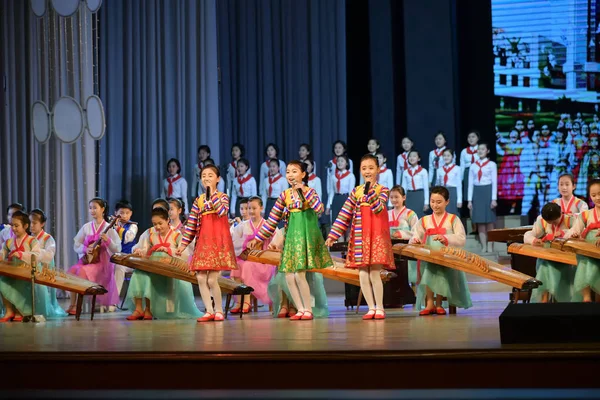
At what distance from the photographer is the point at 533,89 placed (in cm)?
1463

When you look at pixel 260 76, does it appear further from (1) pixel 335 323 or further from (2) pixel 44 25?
(1) pixel 335 323

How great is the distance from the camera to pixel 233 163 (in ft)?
46.5

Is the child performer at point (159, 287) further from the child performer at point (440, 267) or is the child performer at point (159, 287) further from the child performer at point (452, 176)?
the child performer at point (452, 176)

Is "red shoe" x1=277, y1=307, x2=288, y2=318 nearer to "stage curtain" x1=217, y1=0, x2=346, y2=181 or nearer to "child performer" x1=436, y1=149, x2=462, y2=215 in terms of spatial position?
"child performer" x1=436, y1=149, x2=462, y2=215

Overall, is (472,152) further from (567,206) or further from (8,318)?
(8,318)

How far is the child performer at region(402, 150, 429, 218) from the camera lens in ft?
43.8

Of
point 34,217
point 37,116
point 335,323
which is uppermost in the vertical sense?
point 37,116

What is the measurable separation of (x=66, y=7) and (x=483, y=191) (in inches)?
253

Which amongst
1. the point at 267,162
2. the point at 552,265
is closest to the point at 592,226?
the point at 552,265

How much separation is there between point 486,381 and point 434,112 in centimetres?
1107

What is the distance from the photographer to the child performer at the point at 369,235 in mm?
6945

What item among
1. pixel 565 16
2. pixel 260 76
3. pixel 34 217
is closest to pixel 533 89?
pixel 565 16

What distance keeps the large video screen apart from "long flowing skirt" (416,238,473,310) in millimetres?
7168

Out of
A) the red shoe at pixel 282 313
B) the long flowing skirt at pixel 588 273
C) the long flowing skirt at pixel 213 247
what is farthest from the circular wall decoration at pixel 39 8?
the long flowing skirt at pixel 588 273
